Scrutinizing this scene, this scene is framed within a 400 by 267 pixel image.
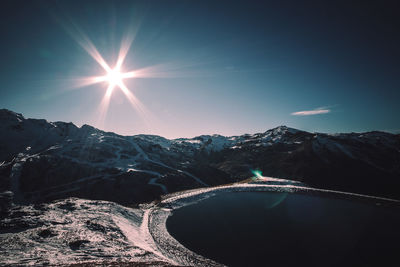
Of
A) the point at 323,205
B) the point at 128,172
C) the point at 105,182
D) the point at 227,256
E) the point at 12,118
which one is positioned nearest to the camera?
the point at 227,256

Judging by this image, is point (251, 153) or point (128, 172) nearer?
point (128, 172)

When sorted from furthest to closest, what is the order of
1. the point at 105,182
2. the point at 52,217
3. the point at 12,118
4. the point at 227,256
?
the point at 12,118
the point at 105,182
the point at 52,217
the point at 227,256

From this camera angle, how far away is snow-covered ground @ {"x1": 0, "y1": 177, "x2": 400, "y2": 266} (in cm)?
2195

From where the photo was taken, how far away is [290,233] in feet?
122

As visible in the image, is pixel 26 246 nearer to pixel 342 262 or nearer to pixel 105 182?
pixel 342 262

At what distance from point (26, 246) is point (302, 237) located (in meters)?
48.8

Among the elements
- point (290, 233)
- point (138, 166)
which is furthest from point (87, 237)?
point (138, 166)

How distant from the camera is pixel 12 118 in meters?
166

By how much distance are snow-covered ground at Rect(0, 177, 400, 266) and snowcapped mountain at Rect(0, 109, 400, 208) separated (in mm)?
39952

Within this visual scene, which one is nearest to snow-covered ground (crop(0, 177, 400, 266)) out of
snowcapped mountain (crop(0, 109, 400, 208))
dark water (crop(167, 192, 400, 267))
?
dark water (crop(167, 192, 400, 267))

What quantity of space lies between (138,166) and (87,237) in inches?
3550

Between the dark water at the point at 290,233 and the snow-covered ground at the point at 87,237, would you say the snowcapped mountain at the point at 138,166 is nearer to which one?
the snow-covered ground at the point at 87,237

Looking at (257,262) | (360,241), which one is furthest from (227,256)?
(360,241)

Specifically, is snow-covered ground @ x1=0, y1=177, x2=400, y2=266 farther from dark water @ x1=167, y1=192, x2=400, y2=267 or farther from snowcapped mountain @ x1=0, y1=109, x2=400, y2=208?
snowcapped mountain @ x1=0, y1=109, x2=400, y2=208
